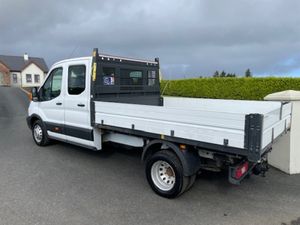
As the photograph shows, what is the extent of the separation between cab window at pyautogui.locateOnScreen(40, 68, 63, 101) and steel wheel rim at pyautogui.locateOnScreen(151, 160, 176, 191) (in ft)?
10.6

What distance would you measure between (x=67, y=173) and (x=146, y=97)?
2.56 metres

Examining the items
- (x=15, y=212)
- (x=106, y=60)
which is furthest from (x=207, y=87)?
(x=15, y=212)

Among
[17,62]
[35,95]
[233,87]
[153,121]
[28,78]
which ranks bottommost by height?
[153,121]

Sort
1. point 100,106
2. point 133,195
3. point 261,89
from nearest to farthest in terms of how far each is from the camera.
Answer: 1. point 133,195
2. point 100,106
3. point 261,89

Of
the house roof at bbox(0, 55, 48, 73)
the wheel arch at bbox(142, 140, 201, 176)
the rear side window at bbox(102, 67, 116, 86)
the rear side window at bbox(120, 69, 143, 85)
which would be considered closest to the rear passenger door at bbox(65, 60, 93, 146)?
the rear side window at bbox(102, 67, 116, 86)

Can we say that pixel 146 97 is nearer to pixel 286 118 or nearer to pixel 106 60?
pixel 106 60

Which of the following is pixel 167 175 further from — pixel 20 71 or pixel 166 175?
pixel 20 71

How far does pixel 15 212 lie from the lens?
145 inches

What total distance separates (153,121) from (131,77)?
91.1 inches

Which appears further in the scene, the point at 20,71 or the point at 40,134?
the point at 20,71

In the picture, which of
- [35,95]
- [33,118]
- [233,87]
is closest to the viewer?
[35,95]

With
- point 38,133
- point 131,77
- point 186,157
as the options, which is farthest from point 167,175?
point 38,133

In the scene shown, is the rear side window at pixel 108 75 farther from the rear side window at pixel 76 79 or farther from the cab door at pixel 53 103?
the cab door at pixel 53 103

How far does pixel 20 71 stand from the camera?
1982 inches
